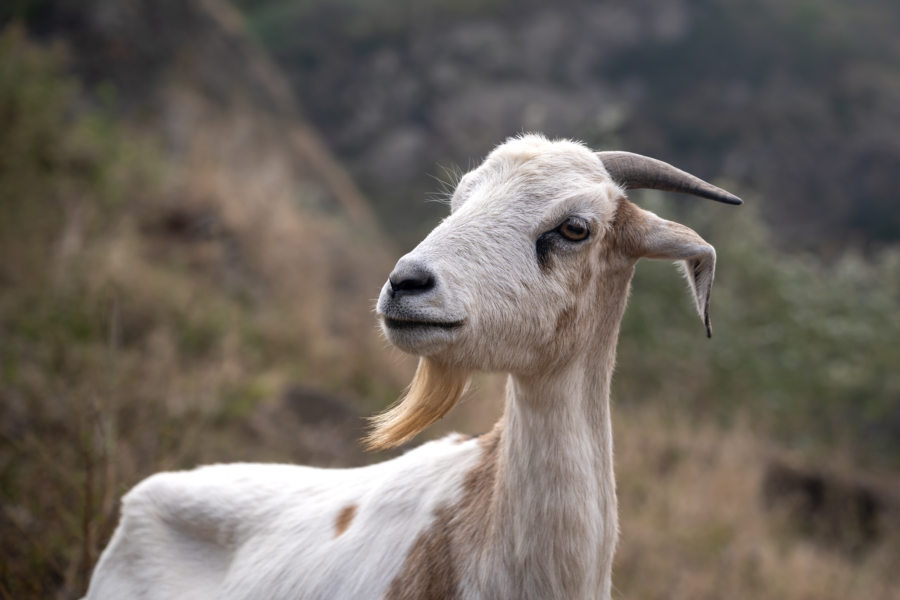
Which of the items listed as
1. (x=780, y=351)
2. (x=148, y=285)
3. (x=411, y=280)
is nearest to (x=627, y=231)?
(x=411, y=280)

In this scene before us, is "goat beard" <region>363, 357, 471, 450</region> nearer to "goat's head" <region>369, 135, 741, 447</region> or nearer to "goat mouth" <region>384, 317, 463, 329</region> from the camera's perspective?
"goat's head" <region>369, 135, 741, 447</region>

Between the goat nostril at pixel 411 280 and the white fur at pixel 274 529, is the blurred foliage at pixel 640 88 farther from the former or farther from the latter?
the goat nostril at pixel 411 280

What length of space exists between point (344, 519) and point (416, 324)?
42.3 inches

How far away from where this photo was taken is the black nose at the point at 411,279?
Result: 2.26 meters

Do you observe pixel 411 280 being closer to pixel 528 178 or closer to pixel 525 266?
pixel 525 266

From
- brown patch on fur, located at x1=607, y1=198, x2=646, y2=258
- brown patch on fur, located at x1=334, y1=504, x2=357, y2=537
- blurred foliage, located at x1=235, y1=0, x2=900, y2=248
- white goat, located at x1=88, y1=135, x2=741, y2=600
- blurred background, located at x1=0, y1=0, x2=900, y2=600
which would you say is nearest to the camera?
white goat, located at x1=88, y1=135, x2=741, y2=600

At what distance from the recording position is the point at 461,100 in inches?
910

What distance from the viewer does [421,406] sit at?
109 inches

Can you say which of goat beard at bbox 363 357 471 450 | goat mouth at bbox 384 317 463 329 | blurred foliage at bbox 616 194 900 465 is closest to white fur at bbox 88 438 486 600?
goat beard at bbox 363 357 471 450

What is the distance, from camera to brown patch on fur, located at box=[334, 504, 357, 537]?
2.95 m

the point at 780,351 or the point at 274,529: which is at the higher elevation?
the point at 274,529

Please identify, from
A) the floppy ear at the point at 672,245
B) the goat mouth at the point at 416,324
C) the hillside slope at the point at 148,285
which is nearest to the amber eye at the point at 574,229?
the floppy ear at the point at 672,245

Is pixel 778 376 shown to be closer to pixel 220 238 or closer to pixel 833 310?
pixel 833 310

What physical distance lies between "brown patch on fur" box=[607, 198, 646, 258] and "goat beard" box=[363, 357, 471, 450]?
28.8 inches
